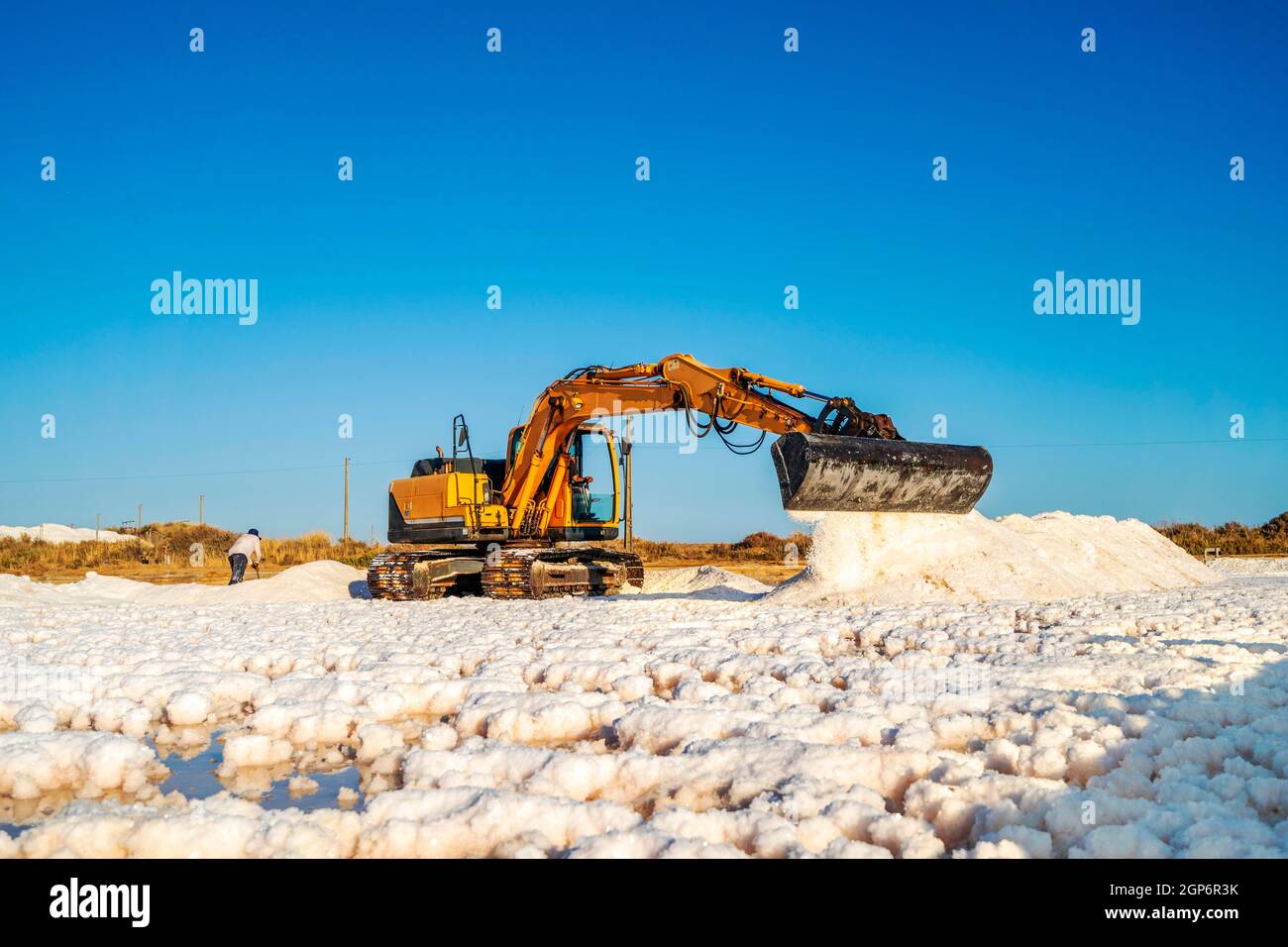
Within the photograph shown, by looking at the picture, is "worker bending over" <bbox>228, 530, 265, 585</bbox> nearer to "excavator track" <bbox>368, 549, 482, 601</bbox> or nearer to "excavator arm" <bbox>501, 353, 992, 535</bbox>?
"excavator track" <bbox>368, 549, 482, 601</bbox>

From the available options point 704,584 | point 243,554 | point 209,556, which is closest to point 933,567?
point 704,584

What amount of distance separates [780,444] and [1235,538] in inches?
785

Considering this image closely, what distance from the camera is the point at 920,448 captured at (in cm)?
919

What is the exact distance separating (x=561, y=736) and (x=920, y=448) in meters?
6.19

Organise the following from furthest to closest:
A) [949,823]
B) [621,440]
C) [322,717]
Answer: [621,440], [322,717], [949,823]

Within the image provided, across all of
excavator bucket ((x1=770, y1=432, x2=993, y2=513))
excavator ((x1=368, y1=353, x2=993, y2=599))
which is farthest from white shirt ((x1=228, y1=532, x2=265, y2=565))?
excavator bucket ((x1=770, y1=432, x2=993, y2=513))

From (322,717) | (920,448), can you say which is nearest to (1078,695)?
(322,717)

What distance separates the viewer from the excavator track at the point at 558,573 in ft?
42.0

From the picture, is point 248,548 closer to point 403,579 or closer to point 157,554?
point 403,579

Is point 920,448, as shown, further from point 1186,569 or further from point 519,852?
point 519,852

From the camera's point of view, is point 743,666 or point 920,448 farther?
point 920,448

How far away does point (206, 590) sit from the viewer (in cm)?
1503

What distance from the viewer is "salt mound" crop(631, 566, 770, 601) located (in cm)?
1222

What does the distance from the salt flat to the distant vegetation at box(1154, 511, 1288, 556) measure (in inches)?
711
